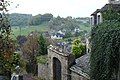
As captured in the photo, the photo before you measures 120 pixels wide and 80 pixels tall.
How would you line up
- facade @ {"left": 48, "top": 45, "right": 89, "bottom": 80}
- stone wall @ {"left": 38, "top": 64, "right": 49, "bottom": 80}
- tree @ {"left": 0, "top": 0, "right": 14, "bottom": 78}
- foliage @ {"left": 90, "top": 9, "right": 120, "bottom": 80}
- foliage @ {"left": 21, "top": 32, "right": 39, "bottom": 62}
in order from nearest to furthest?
tree @ {"left": 0, "top": 0, "right": 14, "bottom": 78}
foliage @ {"left": 90, "top": 9, "right": 120, "bottom": 80}
facade @ {"left": 48, "top": 45, "right": 89, "bottom": 80}
stone wall @ {"left": 38, "top": 64, "right": 49, "bottom": 80}
foliage @ {"left": 21, "top": 32, "right": 39, "bottom": 62}

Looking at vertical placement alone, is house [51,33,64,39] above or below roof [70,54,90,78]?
below

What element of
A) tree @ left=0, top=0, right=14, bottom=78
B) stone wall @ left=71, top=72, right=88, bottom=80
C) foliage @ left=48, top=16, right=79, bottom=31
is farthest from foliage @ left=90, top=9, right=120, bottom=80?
foliage @ left=48, top=16, right=79, bottom=31

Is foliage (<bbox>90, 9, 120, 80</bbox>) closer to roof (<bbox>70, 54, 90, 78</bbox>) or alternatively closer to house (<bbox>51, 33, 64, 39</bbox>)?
roof (<bbox>70, 54, 90, 78</bbox>)

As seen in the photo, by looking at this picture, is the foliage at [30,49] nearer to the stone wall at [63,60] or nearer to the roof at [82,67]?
the stone wall at [63,60]

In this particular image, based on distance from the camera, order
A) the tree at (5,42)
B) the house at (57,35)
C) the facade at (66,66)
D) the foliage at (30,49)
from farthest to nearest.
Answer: the house at (57,35) < the foliage at (30,49) < the facade at (66,66) < the tree at (5,42)

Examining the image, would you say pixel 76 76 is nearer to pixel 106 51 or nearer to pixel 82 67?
pixel 82 67

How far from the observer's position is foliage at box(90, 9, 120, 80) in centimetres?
1405

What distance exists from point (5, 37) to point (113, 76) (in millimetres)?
8242

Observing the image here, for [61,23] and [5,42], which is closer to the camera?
[5,42]

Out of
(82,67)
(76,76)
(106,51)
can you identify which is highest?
(106,51)

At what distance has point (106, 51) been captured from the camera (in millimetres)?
14406

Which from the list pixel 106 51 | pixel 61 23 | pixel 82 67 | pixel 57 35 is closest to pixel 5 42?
pixel 106 51

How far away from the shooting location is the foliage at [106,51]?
46.1 ft

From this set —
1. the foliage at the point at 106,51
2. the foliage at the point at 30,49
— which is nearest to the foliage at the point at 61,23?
the foliage at the point at 30,49
